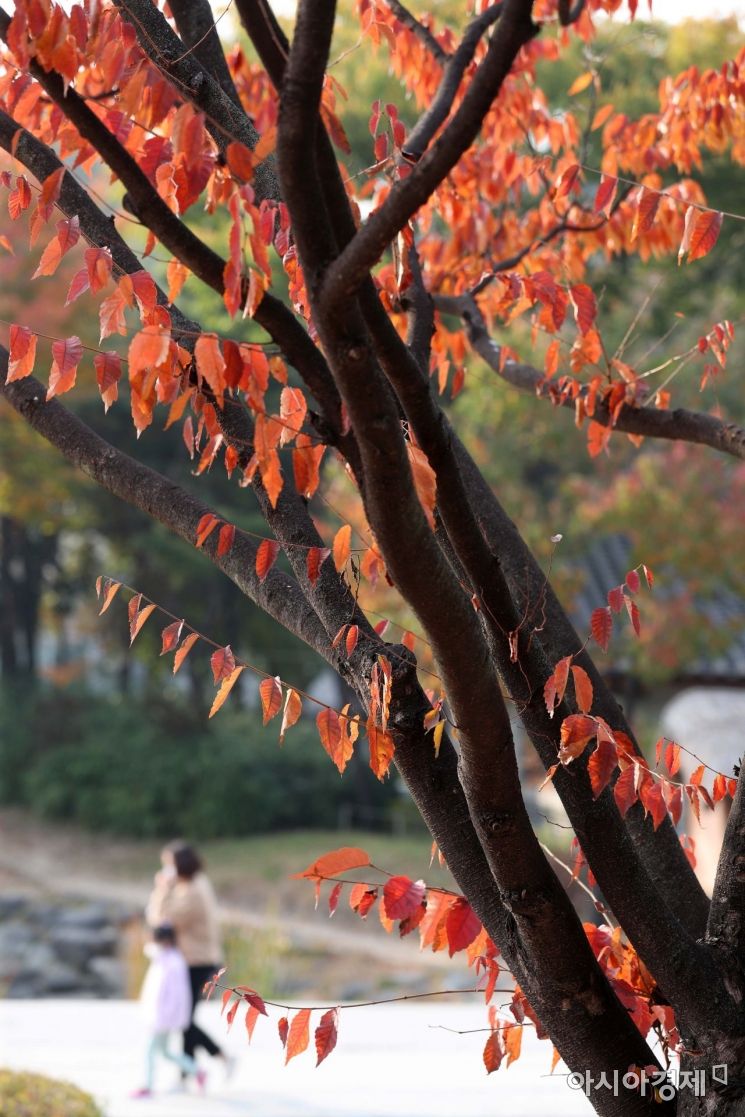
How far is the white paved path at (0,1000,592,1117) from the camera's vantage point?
6.32 metres

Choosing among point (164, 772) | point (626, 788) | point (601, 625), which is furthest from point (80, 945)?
point (626, 788)

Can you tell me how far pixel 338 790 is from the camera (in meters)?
20.3

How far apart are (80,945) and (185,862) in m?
6.62

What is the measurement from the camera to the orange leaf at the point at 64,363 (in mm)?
1888

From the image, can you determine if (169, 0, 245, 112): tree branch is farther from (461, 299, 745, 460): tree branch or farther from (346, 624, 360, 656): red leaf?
(461, 299, 745, 460): tree branch

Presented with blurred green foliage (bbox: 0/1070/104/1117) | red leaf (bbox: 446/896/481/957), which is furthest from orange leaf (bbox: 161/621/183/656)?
blurred green foliage (bbox: 0/1070/104/1117)

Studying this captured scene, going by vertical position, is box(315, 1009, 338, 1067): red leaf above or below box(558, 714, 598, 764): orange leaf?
below

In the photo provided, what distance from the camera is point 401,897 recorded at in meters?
2.04

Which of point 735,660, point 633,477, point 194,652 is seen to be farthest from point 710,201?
point 194,652

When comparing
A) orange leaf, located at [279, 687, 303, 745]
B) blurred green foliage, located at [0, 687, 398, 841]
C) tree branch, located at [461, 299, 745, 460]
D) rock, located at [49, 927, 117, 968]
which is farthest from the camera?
blurred green foliage, located at [0, 687, 398, 841]

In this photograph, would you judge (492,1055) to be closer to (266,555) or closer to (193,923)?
(266,555)

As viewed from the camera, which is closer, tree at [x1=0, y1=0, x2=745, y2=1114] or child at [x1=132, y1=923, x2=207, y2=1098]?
tree at [x1=0, y1=0, x2=745, y2=1114]

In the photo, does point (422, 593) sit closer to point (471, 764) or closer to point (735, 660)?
point (471, 764)

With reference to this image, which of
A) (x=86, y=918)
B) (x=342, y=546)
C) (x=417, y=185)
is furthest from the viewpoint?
(x=86, y=918)
